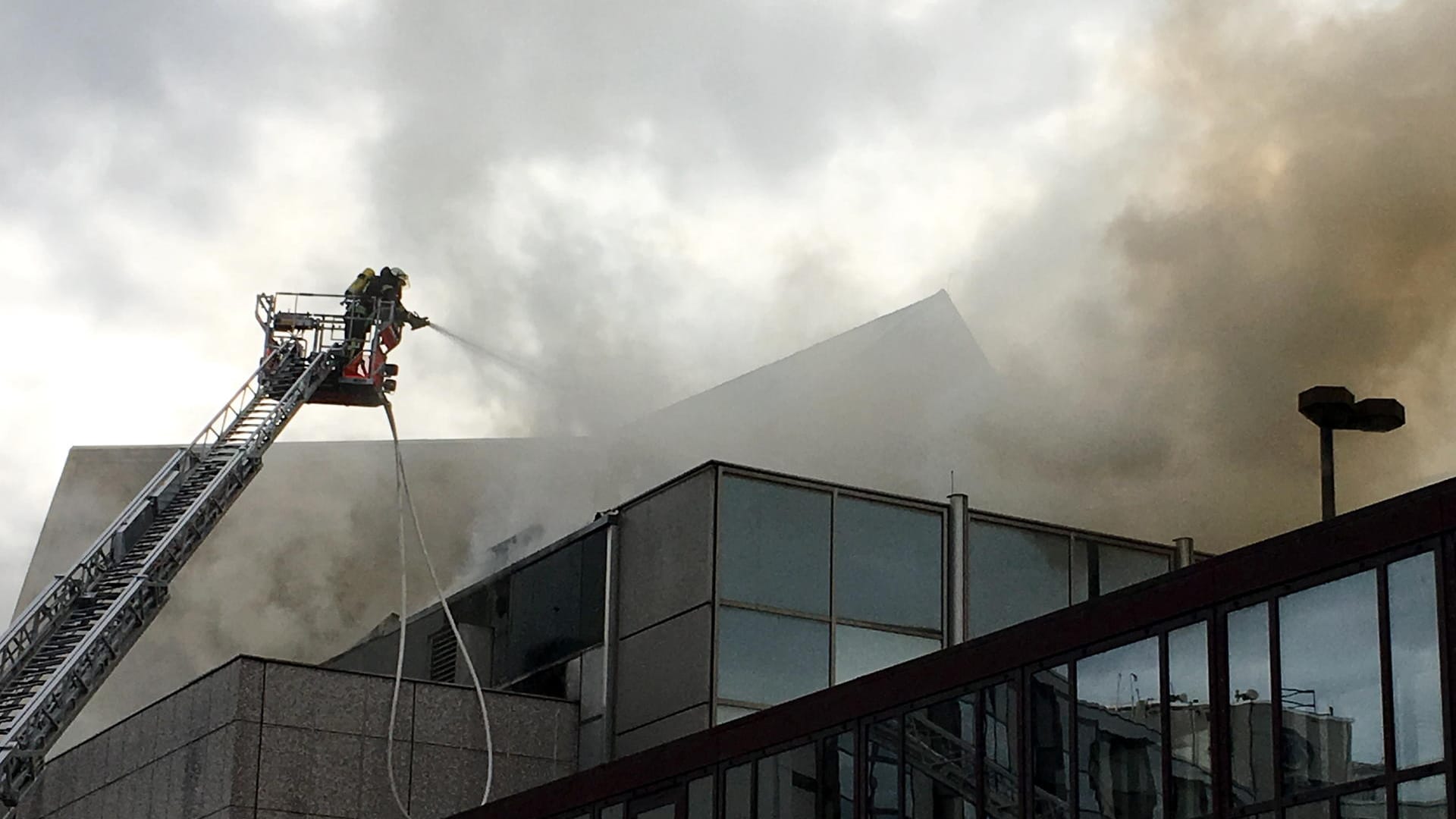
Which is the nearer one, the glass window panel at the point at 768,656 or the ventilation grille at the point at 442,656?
the glass window panel at the point at 768,656

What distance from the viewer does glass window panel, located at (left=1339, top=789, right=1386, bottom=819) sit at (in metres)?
12.6

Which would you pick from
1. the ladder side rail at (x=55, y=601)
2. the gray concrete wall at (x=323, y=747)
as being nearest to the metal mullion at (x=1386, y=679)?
the gray concrete wall at (x=323, y=747)

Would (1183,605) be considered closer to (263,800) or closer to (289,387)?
(263,800)

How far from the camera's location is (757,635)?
22938 millimetres

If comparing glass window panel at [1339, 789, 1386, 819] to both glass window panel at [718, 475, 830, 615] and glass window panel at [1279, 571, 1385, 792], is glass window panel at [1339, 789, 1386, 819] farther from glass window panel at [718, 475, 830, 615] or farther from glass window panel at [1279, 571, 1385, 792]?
glass window panel at [718, 475, 830, 615]

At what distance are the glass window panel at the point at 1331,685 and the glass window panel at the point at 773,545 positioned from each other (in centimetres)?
1011

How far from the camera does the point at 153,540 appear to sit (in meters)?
28.8

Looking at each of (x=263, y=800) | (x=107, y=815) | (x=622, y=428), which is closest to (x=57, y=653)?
(x=107, y=815)

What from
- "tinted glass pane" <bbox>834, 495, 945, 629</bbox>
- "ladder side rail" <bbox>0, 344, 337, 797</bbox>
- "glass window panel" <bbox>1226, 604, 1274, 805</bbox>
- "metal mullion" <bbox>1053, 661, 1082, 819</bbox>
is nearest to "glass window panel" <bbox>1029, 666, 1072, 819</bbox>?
"metal mullion" <bbox>1053, 661, 1082, 819</bbox>

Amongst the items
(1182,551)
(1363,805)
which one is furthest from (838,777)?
(1182,551)

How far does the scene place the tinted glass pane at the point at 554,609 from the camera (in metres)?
24.7

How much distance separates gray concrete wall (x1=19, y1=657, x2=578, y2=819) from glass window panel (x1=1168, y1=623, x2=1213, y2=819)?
11.6 metres

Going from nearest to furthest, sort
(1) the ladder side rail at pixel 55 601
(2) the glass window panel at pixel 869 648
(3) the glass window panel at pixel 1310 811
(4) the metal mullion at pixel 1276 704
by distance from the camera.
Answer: (3) the glass window panel at pixel 1310 811
(4) the metal mullion at pixel 1276 704
(2) the glass window panel at pixel 869 648
(1) the ladder side rail at pixel 55 601

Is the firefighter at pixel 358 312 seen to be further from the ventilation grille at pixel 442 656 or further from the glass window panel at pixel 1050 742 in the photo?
the glass window panel at pixel 1050 742
